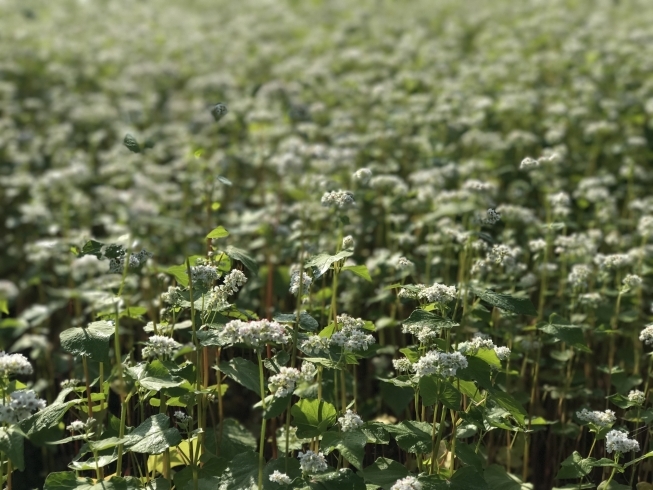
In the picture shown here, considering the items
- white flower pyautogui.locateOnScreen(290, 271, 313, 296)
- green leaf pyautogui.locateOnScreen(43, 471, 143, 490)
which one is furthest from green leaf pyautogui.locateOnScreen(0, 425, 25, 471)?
white flower pyautogui.locateOnScreen(290, 271, 313, 296)

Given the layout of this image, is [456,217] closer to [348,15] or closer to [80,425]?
[80,425]

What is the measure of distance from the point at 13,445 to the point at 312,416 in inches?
40.4

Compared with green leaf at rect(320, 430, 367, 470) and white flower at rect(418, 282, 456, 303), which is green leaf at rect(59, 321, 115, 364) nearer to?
green leaf at rect(320, 430, 367, 470)

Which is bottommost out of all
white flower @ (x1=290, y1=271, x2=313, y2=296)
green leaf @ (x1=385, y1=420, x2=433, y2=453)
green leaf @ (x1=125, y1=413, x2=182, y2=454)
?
green leaf @ (x1=385, y1=420, x2=433, y2=453)

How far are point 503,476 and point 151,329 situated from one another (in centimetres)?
156

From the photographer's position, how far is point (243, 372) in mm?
2936

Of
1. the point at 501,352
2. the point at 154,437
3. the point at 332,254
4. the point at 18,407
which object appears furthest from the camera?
the point at 332,254

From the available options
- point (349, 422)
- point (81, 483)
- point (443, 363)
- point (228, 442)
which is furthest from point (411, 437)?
point (81, 483)

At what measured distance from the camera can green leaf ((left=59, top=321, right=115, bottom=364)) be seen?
9.84ft

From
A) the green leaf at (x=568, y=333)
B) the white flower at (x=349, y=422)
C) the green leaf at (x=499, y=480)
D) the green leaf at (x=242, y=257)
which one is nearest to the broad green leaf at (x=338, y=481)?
the white flower at (x=349, y=422)

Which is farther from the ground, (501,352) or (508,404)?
(501,352)

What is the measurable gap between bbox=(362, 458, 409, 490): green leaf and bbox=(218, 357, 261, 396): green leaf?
505 mm

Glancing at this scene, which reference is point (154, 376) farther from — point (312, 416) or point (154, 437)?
point (312, 416)

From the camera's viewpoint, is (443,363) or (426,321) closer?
(443,363)
